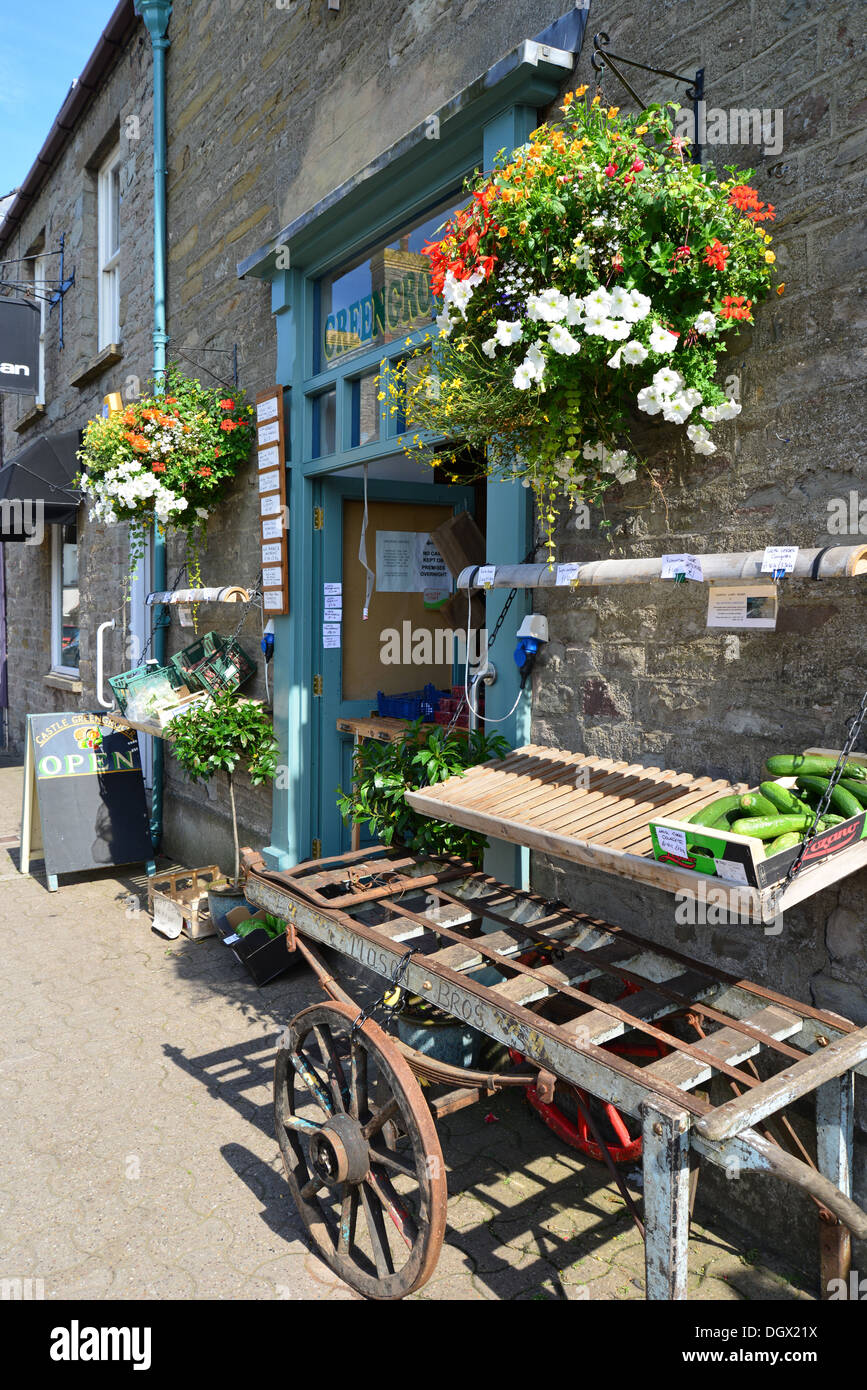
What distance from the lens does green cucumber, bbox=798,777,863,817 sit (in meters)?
2.25

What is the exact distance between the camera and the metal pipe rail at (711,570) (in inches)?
92.7

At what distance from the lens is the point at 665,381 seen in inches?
108

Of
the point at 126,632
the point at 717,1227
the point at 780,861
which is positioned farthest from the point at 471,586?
the point at 126,632

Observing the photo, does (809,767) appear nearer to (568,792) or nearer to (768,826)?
(768,826)

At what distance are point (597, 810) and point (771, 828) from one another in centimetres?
70

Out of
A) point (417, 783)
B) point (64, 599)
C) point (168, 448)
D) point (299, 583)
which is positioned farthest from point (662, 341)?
point (64, 599)

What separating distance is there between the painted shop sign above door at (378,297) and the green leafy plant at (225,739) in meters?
2.00

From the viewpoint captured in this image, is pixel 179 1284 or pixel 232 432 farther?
pixel 232 432

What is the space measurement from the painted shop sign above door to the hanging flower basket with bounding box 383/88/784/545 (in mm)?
1439

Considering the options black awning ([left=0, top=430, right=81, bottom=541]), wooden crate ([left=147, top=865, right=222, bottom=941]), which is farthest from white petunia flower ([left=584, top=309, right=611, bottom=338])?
black awning ([left=0, top=430, right=81, bottom=541])

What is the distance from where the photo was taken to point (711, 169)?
286 cm
